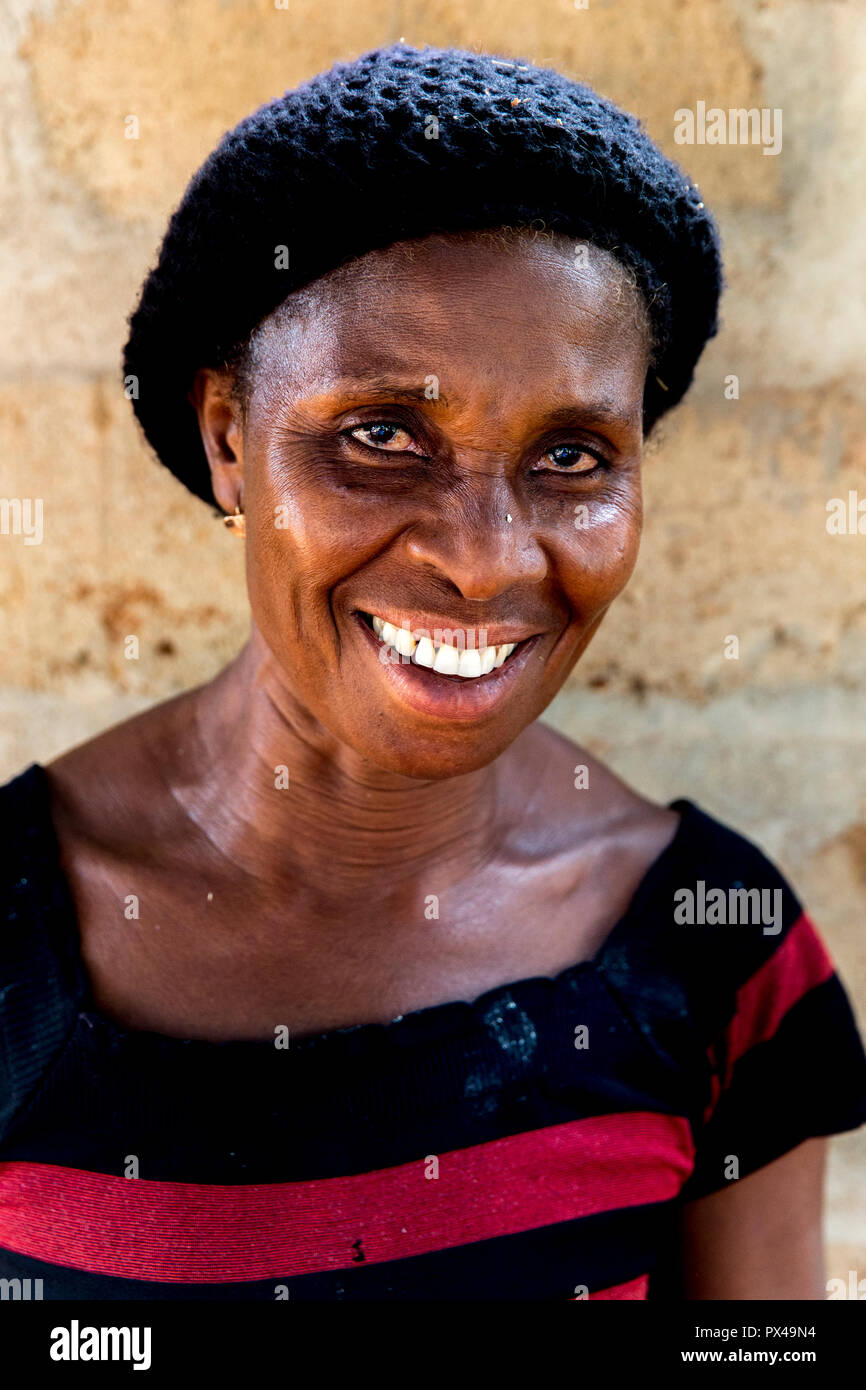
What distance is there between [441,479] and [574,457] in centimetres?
15

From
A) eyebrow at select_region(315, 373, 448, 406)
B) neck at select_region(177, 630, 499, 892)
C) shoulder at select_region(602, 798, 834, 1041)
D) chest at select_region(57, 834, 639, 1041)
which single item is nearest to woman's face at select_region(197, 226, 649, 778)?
eyebrow at select_region(315, 373, 448, 406)

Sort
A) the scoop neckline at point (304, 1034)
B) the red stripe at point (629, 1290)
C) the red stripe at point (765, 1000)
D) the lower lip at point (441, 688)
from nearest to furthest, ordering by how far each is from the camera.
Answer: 1. the lower lip at point (441, 688)
2. the scoop neckline at point (304, 1034)
3. the red stripe at point (629, 1290)
4. the red stripe at point (765, 1000)

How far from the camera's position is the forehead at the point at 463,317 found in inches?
47.0

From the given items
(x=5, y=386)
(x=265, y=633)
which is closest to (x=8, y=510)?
(x=5, y=386)

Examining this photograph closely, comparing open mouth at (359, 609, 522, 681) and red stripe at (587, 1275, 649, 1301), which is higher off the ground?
open mouth at (359, 609, 522, 681)

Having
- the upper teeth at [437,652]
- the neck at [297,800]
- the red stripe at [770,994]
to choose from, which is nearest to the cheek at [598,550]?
the upper teeth at [437,652]

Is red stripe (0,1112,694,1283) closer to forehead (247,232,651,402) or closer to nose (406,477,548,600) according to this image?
nose (406,477,548,600)

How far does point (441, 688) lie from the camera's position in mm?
1284

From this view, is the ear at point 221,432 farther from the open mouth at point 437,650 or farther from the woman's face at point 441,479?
the open mouth at point 437,650

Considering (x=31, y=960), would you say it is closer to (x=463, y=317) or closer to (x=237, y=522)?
(x=237, y=522)

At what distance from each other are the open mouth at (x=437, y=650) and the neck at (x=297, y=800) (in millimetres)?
258

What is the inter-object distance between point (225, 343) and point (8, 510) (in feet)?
2.38

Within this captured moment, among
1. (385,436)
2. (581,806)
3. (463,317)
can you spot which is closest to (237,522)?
(385,436)

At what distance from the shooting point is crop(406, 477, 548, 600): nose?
1.21 m
